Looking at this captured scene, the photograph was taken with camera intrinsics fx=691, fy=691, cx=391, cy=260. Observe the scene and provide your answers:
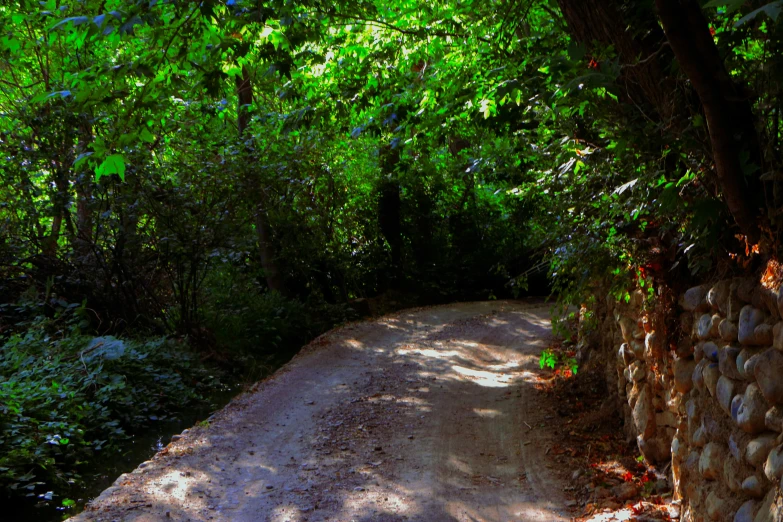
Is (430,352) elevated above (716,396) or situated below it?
below

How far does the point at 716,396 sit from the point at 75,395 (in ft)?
22.8

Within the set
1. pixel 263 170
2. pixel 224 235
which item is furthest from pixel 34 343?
pixel 263 170

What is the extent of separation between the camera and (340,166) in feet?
50.6

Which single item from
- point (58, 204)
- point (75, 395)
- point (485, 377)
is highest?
point (58, 204)

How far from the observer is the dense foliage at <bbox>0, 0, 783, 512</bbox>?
3756 mm

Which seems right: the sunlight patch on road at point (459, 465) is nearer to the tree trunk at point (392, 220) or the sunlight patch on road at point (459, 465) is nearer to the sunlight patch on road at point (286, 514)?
the sunlight patch on road at point (286, 514)

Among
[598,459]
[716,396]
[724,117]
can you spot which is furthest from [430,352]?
[724,117]

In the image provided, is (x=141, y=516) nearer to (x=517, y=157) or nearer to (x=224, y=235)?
(x=517, y=157)

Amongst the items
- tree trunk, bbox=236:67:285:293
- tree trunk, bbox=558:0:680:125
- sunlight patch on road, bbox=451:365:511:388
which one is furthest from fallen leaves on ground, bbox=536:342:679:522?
tree trunk, bbox=236:67:285:293

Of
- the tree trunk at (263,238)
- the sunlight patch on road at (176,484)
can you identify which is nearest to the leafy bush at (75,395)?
the sunlight patch on road at (176,484)

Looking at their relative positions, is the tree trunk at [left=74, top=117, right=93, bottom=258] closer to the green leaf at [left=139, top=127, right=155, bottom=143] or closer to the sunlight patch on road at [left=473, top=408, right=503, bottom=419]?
the sunlight patch on road at [left=473, top=408, right=503, bottom=419]

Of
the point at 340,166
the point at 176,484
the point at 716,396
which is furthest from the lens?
the point at 340,166

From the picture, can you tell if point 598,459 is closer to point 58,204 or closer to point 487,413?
point 487,413

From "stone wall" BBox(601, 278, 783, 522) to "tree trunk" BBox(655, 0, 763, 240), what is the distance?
1.47 ft
